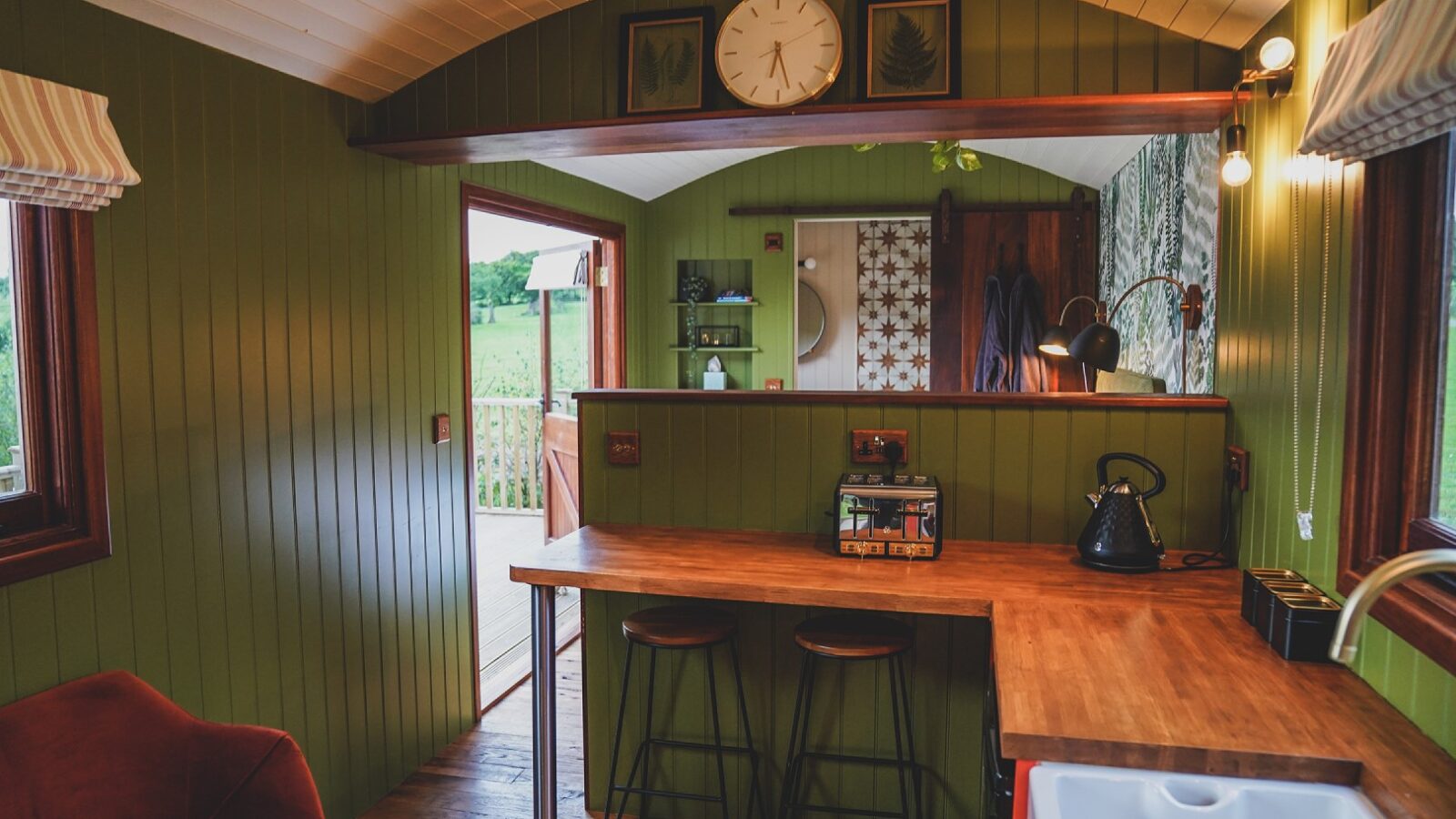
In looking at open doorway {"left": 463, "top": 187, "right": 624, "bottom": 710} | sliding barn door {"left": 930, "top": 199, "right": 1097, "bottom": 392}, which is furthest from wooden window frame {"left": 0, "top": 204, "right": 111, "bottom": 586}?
sliding barn door {"left": 930, "top": 199, "right": 1097, "bottom": 392}

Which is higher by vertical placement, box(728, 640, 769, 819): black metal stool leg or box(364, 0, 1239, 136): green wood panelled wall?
box(364, 0, 1239, 136): green wood panelled wall

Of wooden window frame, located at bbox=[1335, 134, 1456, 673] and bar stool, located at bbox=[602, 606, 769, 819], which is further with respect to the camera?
bar stool, located at bbox=[602, 606, 769, 819]

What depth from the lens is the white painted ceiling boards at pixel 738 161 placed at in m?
4.35

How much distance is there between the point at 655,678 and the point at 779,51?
71.5 inches

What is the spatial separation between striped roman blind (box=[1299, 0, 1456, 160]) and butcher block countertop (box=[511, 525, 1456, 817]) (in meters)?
0.88

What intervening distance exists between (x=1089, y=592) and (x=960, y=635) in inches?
20.2

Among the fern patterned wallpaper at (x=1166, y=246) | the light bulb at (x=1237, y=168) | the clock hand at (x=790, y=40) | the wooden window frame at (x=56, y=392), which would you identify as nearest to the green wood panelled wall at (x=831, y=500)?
the fern patterned wallpaper at (x=1166, y=246)

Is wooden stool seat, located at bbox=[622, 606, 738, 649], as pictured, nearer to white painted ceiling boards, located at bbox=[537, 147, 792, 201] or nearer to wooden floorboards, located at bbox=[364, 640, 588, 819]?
wooden floorboards, located at bbox=[364, 640, 588, 819]

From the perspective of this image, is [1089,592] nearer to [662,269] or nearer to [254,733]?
[254,733]

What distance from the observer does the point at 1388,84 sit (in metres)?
1.29

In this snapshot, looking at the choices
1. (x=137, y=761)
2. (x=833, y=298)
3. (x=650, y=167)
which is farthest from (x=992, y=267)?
(x=137, y=761)

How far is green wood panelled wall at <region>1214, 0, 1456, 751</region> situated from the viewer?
1.55 metres

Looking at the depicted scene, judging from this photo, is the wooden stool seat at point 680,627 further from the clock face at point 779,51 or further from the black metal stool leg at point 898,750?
the clock face at point 779,51

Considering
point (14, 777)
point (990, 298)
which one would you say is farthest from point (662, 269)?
point (14, 777)
